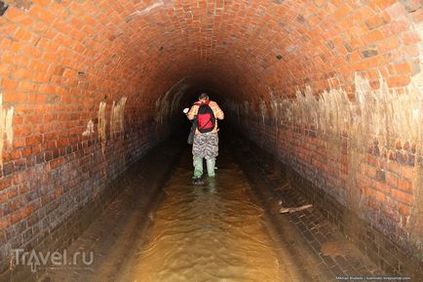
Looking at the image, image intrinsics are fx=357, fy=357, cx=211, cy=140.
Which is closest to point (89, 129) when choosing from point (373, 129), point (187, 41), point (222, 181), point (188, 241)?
point (187, 41)

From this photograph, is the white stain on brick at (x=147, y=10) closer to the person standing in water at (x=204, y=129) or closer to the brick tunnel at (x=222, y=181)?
the brick tunnel at (x=222, y=181)

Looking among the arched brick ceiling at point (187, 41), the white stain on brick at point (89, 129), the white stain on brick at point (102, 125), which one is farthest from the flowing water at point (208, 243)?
the arched brick ceiling at point (187, 41)

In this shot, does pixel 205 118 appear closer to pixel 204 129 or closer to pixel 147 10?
pixel 204 129

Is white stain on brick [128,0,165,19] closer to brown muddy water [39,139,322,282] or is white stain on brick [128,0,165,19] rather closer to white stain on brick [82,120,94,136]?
white stain on brick [82,120,94,136]

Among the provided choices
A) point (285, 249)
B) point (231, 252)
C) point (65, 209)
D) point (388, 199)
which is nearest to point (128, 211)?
point (65, 209)

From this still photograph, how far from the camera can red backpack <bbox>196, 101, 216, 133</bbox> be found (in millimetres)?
7750

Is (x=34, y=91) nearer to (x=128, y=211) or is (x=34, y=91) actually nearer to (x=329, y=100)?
(x=128, y=211)

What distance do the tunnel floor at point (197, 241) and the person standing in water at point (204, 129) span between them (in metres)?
0.87

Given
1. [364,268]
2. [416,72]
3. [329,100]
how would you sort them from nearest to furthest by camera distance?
1. [416,72]
2. [364,268]
3. [329,100]

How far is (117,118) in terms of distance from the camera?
27.1 ft

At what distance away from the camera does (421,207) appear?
137 inches

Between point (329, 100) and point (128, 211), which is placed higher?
point (329, 100)

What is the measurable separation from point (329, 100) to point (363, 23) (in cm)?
212

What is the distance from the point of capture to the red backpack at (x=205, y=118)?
25.4 feet
